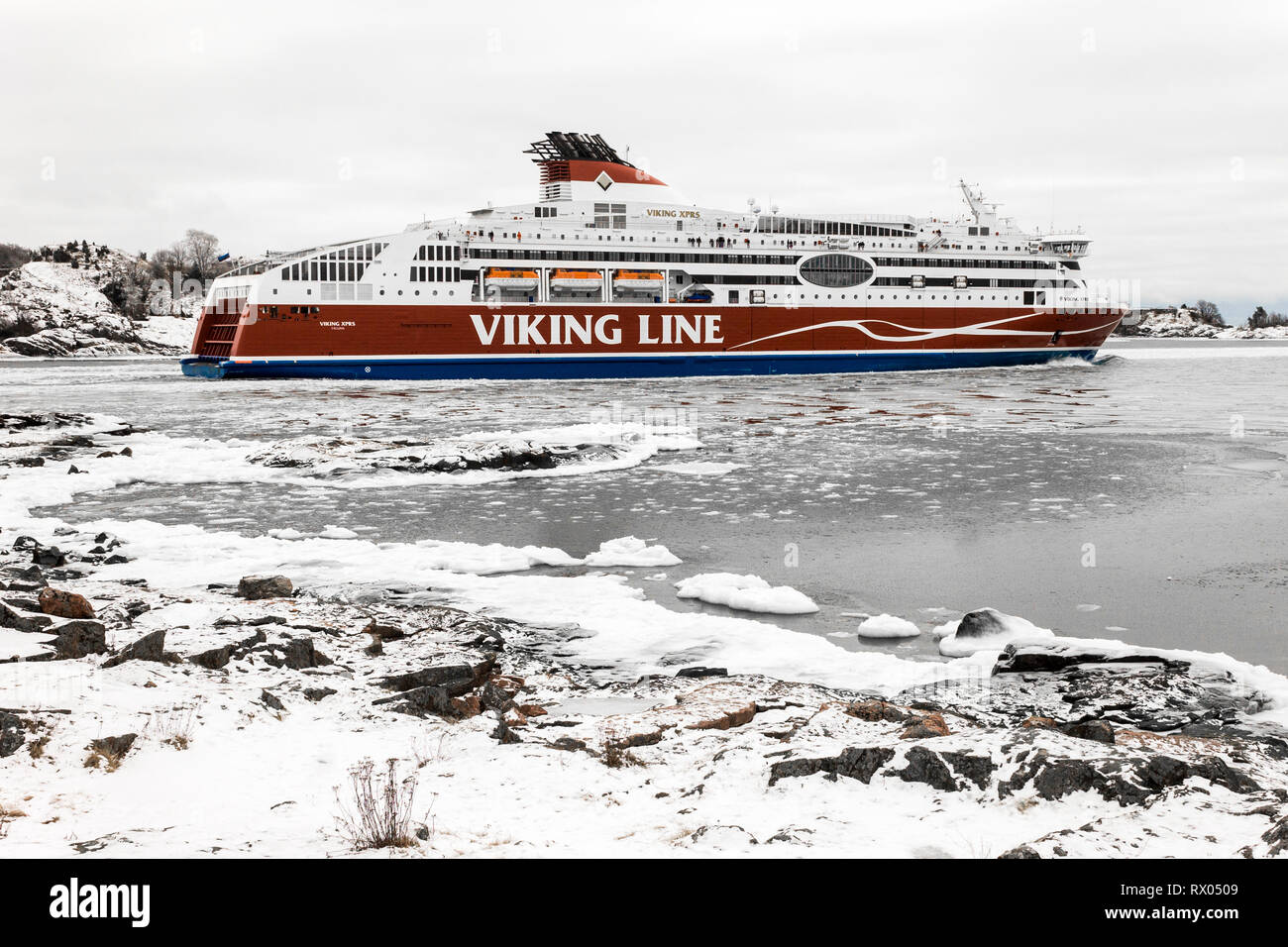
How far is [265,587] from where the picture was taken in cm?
907

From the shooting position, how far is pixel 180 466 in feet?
59.4

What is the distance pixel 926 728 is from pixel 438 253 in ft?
160

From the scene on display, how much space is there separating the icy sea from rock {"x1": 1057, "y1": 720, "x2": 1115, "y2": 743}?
1880mm

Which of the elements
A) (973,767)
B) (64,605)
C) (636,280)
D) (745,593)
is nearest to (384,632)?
(64,605)

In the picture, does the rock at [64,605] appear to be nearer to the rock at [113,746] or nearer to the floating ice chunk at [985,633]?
the rock at [113,746]

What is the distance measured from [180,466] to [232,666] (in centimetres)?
1277

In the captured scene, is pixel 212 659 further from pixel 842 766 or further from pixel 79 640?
pixel 842 766

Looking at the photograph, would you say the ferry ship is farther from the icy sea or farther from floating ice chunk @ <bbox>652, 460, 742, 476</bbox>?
floating ice chunk @ <bbox>652, 460, 742, 476</bbox>

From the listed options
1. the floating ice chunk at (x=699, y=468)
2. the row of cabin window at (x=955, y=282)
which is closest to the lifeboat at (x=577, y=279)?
the row of cabin window at (x=955, y=282)

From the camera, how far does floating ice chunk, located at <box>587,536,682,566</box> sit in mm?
10906

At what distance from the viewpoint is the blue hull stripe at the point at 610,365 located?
49312 mm

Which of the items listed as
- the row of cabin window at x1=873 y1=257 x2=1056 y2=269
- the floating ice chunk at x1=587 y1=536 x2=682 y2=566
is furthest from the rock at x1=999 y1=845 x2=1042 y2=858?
the row of cabin window at x1=873 y1=257 x2=1056 y2=269
